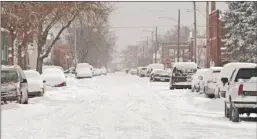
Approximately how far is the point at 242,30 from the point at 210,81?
3417 cm

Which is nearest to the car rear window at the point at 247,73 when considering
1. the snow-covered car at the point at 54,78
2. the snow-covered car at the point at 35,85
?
the snow-covered car at the point at 35,85

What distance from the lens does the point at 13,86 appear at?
24.1m

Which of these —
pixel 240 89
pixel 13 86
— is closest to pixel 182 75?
pixel 13 86

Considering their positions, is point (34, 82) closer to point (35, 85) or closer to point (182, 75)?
point (35, 85)

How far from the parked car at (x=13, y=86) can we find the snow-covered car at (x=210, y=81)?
31.4 ft

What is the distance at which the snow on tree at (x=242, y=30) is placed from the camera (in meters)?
62.2

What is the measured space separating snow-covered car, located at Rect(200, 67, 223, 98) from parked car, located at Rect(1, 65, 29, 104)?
31.4 feet

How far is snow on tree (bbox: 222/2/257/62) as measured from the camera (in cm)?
6219

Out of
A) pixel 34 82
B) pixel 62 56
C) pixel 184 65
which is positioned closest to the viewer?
pixel 34 82

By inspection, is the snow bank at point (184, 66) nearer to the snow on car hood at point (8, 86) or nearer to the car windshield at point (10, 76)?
the car windshield at point (10, 76)

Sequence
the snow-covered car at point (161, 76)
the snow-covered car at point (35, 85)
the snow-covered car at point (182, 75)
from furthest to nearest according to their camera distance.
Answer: the snow-covered car at point (161, 76)
the snow-covered car at point (182, 75)
the snow-covered car at point (35, 85)

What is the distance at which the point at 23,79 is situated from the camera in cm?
2578

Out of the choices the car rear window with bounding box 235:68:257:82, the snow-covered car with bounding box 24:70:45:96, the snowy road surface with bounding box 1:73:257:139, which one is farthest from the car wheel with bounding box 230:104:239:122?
the snow-covered car with bounding box 24:70:45:96

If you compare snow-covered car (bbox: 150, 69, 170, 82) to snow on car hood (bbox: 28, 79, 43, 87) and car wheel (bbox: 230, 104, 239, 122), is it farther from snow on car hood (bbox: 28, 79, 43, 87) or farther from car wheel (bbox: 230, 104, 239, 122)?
car wheel (bbox: 230, 104, 239, 122)
